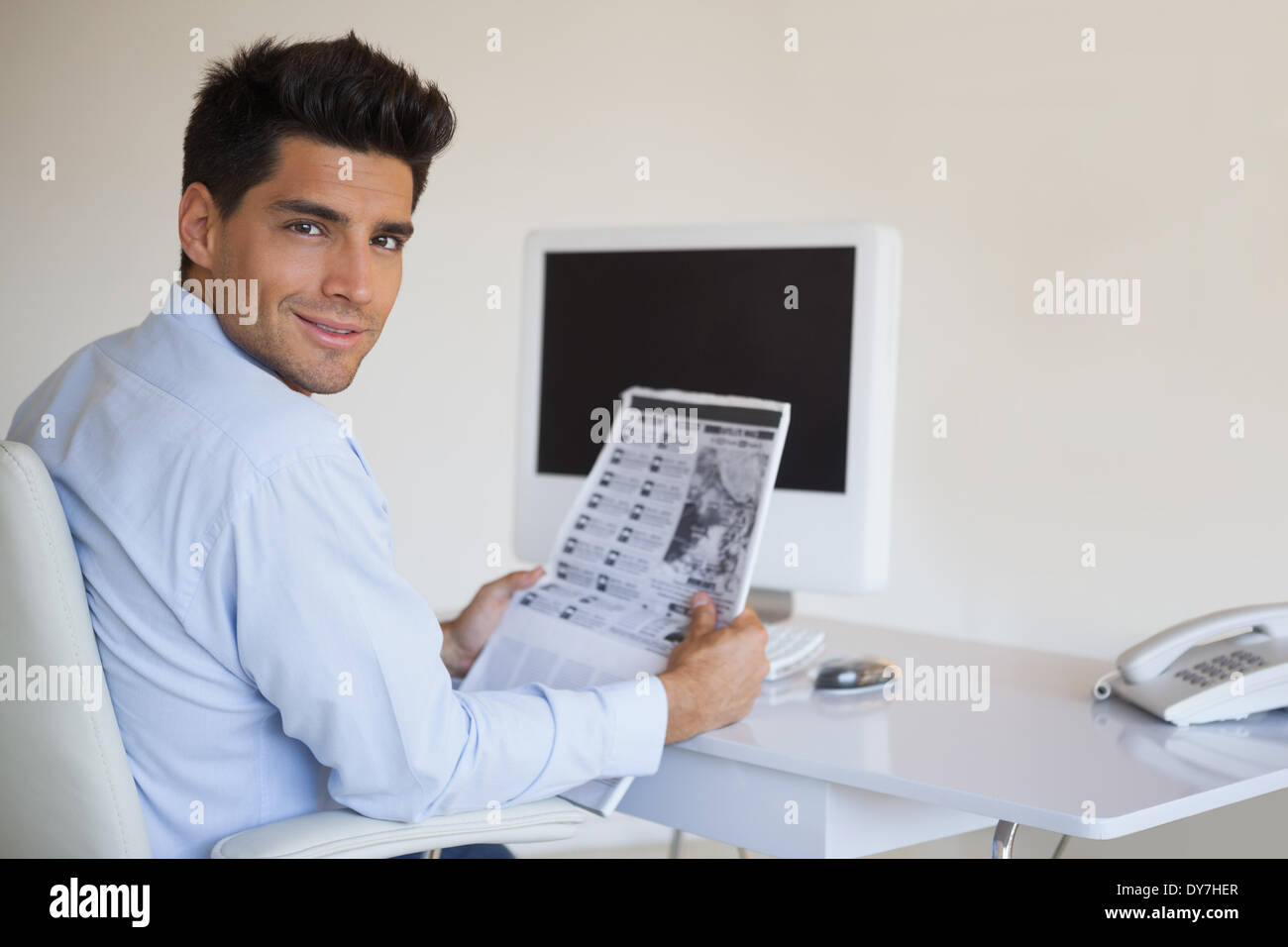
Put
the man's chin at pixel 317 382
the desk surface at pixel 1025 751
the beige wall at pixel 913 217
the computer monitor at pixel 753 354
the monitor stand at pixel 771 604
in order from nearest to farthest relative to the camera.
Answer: the desk surface at pixel 1025 751
the man's chin at pixel 317 382
the computer monitor at pixel 753 354
the monitor stand at pixel 771 604
the beige wall at pixel 913 217

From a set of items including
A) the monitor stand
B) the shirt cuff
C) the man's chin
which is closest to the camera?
the shirt cuff

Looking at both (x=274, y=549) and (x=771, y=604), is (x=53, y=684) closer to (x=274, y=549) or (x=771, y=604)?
(x=274, y=549)

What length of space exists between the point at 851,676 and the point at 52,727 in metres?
0.91

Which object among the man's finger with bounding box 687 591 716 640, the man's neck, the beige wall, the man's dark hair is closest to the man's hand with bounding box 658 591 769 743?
the man's finger with bounding box 687 591 716 640

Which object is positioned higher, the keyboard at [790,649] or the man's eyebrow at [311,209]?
the man's eyebrow at [311,209]

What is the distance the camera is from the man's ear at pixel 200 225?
4.43ft

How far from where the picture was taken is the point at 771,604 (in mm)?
1863

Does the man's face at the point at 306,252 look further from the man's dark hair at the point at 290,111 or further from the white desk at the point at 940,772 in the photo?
the white desk at the point at 940,772

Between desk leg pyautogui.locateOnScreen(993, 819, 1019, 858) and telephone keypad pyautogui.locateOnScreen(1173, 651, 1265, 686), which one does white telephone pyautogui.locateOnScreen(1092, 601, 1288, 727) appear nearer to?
telephone keypad pyautogui.locateOnScreen(1173, 651, 1265, 686)

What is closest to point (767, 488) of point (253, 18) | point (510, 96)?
point (510, 96)

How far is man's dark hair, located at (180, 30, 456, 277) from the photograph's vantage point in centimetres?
132

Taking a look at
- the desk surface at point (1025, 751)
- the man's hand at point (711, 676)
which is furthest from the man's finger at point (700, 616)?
the desk surface at point (1025, 751)

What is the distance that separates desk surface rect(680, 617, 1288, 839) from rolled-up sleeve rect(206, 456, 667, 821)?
0.31 metres

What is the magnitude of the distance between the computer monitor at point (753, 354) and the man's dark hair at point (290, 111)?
1.77 ft
